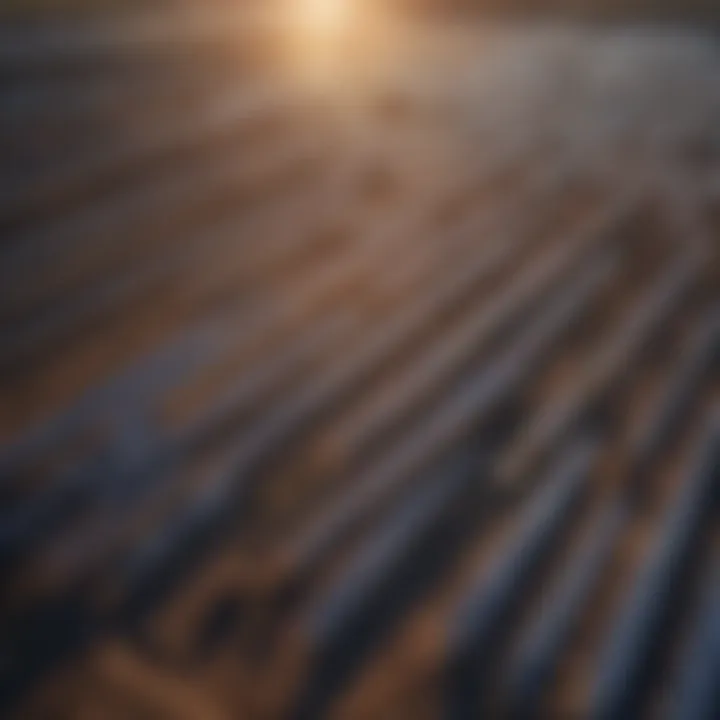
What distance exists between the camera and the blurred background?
2.71 feet

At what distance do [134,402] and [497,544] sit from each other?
44 centimetres

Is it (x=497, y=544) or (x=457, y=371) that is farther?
(x=457, y=371)

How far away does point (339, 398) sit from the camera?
1152mm

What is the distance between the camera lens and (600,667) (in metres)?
0.84

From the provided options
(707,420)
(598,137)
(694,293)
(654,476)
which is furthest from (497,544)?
(598,137)

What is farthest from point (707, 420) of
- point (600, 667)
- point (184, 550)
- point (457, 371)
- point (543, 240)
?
point (184, 550)

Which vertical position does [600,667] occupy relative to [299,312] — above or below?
below

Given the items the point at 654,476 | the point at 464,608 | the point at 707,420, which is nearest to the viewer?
the point at 464,608

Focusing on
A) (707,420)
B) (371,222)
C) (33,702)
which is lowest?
(33,702)

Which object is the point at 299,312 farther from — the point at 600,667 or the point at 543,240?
the point at 600,667

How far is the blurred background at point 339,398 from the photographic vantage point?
825 mm

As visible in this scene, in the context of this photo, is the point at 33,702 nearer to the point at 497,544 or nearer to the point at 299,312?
the point at 497,544

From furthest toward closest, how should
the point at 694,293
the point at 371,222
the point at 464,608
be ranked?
1. the point at 371,222
2. the point at 694,293
3. the point at 464,608

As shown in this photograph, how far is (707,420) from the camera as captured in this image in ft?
3.89
